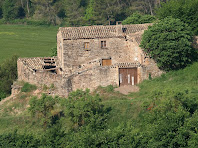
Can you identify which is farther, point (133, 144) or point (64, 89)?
point (64, 89)

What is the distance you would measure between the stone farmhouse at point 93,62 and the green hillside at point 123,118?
3.88ft

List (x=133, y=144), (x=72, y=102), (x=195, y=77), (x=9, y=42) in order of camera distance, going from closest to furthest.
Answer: (x=133, y=144) < (x=72, y=102) < (x=195, y=77) < (x=9, y=42)

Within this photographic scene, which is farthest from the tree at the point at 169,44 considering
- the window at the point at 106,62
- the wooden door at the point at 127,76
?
the window at the point at 106,62

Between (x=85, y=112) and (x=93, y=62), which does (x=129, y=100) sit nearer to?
(x=85, y=112)

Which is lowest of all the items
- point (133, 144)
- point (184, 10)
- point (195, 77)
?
point (133, 144)

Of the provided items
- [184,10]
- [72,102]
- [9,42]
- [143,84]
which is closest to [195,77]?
[143,84]

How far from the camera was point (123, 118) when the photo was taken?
45.2 m

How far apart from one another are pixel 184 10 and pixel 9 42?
121 ft

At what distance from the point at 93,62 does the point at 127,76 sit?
13.3 ft

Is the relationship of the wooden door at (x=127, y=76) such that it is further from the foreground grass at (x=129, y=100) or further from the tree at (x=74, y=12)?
the tree at (x=74, y=12)

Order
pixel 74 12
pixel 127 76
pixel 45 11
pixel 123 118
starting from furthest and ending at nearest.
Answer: pixel 45 11, pixel 74 12, pixel 127 76, pixel 123 118

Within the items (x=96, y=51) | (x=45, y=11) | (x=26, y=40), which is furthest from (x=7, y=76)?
(x=45, y=11)

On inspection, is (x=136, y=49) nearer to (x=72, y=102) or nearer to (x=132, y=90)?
(x=132, y=90)

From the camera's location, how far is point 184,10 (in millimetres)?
55344
